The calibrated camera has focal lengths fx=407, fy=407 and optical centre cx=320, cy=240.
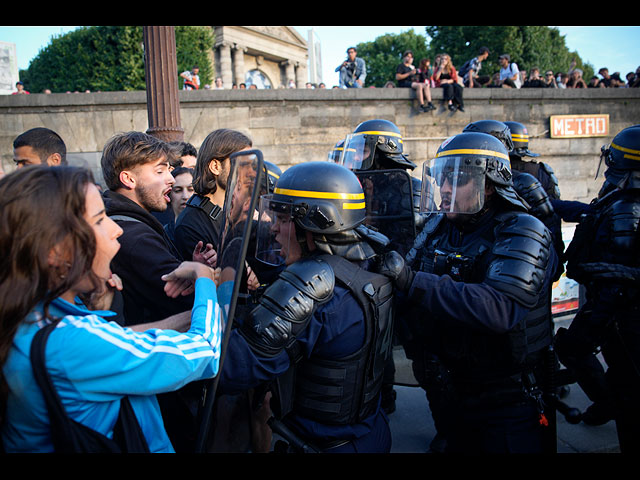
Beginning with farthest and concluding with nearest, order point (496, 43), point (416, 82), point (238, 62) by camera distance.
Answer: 1. point (238, 62)
2. point (496, 43)
3. point (416, 82)

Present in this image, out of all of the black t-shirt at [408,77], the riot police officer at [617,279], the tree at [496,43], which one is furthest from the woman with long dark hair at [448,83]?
the tree at [496,43]

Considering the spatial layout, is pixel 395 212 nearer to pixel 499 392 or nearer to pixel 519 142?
pixel 499 392

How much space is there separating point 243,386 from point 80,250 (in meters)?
0.76

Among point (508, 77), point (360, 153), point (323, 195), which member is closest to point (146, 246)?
point (323, 195)

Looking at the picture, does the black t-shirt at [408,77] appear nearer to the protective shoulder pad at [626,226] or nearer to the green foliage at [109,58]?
the protective shoulder pad at [626,226]

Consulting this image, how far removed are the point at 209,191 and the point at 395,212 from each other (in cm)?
131

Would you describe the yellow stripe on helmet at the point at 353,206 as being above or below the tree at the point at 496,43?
below

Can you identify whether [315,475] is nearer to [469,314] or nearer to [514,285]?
[469,314]

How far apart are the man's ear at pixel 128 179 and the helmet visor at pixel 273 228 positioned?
2.56 feet

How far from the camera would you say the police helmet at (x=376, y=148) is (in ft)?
13.6

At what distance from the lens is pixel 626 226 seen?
105 inches

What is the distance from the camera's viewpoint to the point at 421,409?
149 inches
